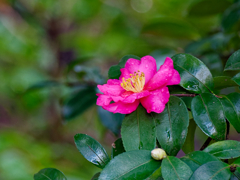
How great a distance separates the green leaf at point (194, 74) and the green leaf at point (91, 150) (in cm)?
22

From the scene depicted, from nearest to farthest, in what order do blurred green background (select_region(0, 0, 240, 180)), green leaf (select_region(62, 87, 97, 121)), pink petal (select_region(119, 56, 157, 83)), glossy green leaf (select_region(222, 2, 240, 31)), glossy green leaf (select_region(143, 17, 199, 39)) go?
1. pink petal (select_region(119, 56, 157, 83))
2. glossy green leaf (select_region(222, 2, 240, 31))
3. green leaf (select_region(62, 87, 97, 121))
4. glossy green leaf (select_region(143, 17, 199, 39))
5. blurred green background (select_region(0, 0, 240, 180))

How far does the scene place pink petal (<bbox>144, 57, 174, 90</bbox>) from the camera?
0.46m

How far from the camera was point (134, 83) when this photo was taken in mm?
536

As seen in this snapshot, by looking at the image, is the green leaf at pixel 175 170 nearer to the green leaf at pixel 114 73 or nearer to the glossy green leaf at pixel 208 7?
the green leaf at pixel 114 73

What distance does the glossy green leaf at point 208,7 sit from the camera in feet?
3.19

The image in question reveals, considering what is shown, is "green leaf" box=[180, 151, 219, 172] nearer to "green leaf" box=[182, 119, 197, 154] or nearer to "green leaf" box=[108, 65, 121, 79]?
"green leaf" box=[182, 119, 197, 154]

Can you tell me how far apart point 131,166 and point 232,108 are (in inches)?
9.6

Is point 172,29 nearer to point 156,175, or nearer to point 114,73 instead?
point 114,73

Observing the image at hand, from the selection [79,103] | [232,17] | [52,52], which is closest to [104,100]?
[79,103]

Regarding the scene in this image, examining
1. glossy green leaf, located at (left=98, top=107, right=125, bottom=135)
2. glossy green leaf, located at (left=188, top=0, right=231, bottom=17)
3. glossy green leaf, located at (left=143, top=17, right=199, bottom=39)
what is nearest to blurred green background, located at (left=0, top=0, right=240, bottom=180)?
glossy green leaf, located at (left=143, top=17, right=199, bottom=39)

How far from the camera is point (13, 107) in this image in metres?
2.55

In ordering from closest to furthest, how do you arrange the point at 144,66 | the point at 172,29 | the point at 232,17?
the point at 144,66, the point at 232,17, the point at 172,29

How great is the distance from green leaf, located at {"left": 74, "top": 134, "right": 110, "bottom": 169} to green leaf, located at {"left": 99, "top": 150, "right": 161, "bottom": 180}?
7 centimetres

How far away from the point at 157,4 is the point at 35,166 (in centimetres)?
190
